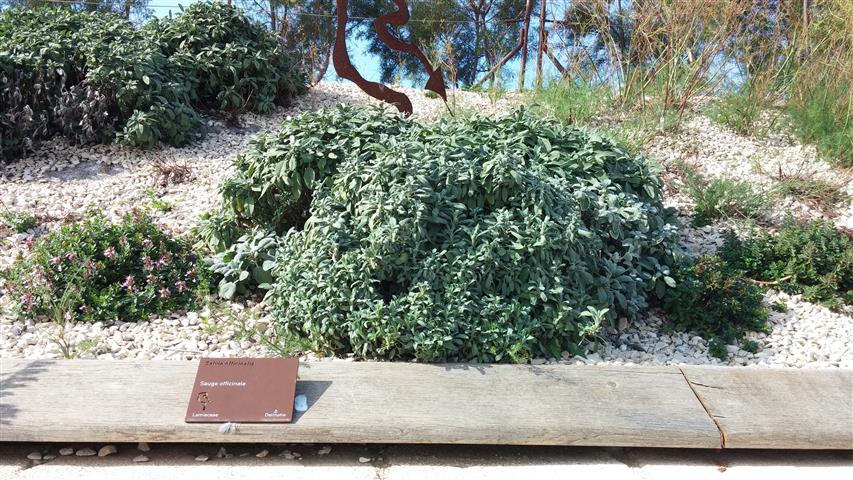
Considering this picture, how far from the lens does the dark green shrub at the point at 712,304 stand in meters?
4.11

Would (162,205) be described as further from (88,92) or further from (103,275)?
(88,92)

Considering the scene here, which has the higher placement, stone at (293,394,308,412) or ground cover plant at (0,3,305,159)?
ground cover plant at (0,3,305,159)

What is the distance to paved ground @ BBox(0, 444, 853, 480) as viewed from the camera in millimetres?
2844

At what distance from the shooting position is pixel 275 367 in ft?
10.2

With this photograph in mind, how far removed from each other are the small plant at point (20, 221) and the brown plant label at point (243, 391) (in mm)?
2497

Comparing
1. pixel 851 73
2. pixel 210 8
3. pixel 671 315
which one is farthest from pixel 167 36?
pixel 851 73

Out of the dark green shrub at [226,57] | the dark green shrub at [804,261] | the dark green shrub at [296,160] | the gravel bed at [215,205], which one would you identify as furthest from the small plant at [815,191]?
the dark green shrub at [226,57]

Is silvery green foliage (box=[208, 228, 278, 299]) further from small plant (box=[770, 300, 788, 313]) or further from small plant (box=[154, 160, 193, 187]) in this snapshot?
small plant (box=[770, 300, 788, 313])

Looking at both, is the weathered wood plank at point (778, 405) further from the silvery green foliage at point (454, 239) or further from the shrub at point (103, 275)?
the shrub at point (103, 275)

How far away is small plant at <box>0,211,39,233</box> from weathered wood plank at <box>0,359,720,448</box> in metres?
1.91

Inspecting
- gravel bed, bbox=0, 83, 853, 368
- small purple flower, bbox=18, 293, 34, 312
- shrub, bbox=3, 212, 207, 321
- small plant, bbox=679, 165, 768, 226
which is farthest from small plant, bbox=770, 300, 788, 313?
small purple flower, bbox=18, 293, 34, 312

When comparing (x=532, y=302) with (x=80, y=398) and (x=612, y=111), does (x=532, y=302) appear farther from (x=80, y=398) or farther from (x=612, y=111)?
(x=612, y=111)

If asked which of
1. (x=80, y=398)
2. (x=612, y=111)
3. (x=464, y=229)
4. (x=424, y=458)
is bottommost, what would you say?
(x=424, y=458)

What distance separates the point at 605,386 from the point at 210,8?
6084mm
